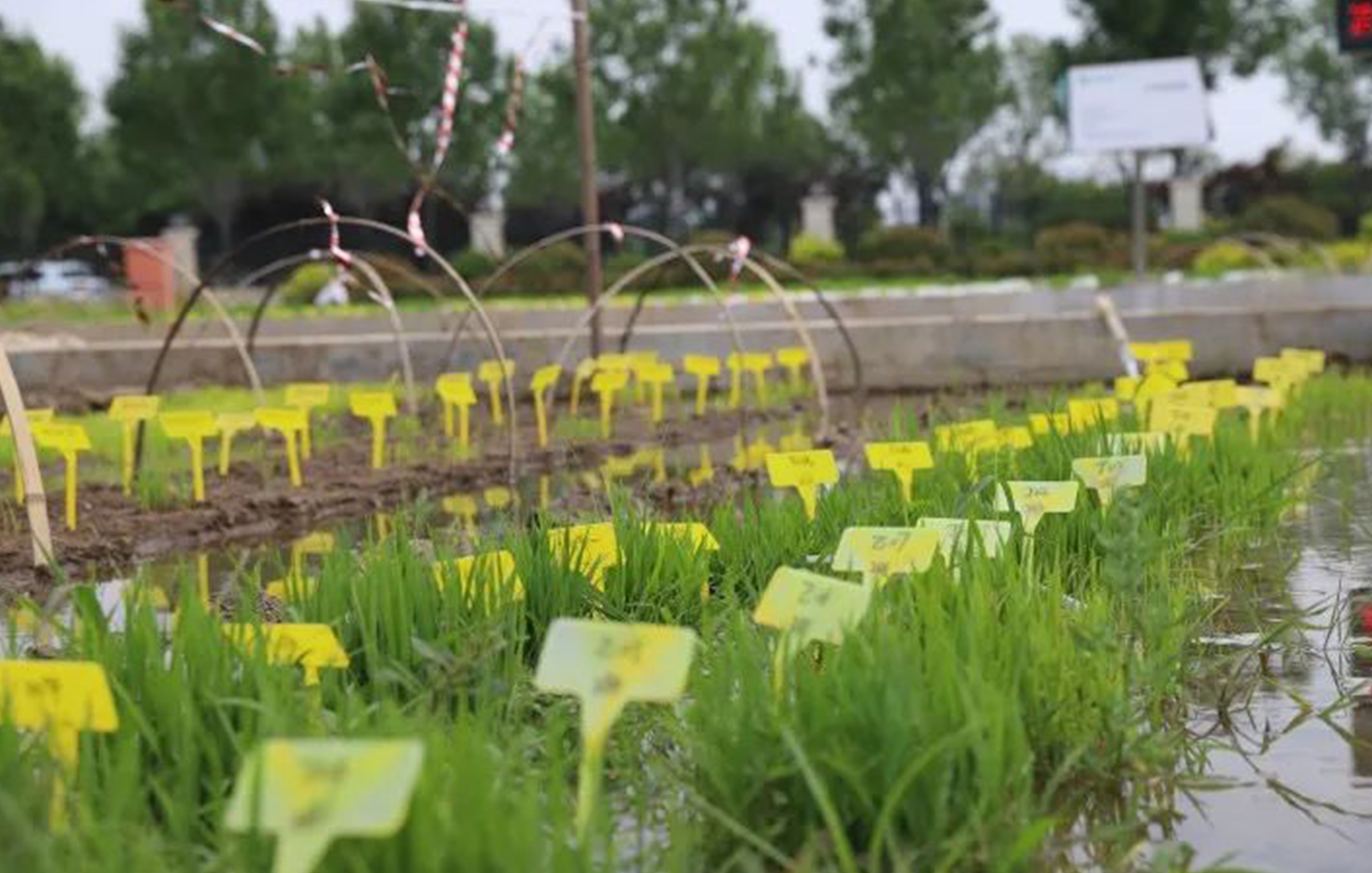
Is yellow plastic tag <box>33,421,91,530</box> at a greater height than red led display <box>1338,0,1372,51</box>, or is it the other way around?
red led display <box>1338,0,1372,51</box>

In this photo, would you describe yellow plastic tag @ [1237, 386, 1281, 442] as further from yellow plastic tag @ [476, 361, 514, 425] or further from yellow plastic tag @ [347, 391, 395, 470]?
yellow plastic tag @ [347, 391, 395, 470]

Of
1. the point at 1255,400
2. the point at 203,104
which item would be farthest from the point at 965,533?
the point at 203,104

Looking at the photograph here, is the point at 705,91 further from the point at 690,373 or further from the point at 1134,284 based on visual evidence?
the point at 690,373

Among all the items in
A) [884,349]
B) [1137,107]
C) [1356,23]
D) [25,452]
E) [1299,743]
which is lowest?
[1299,743]

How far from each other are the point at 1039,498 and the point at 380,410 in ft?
12.4

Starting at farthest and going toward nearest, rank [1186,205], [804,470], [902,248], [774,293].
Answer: [1186,205]
[902,248]
[774,293]
[804,470]

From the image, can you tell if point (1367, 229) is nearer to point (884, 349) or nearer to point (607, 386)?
point (884, 349)

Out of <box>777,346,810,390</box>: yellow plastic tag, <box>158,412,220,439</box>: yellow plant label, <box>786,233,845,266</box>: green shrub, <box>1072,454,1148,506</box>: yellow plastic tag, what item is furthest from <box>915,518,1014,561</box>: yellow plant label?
<box>786,233,845,266</box>: green shrub

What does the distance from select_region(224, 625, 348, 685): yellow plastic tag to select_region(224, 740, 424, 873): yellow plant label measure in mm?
980

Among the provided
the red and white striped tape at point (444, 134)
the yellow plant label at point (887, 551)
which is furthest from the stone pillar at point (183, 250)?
the yellow plant label at point (887, 551)

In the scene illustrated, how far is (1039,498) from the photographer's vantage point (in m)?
3.86

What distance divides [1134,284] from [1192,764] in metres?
17.6

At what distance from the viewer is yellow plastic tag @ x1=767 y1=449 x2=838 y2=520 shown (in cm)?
456

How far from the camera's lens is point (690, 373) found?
37.7ft
